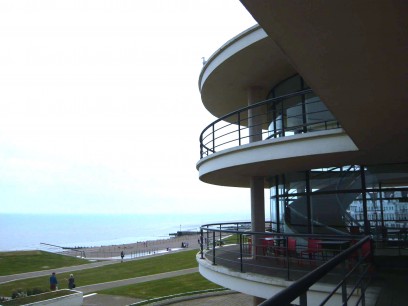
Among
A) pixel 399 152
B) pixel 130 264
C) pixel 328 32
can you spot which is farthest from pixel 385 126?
pixel 130 264

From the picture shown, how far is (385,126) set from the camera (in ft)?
20.5

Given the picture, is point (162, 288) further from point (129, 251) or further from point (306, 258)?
point (129, 251)

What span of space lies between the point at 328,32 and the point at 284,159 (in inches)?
275

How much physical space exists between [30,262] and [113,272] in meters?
13.9

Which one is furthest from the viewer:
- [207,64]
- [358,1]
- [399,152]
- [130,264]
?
[130,264]

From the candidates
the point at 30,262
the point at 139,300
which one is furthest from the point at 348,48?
the point at 30,262

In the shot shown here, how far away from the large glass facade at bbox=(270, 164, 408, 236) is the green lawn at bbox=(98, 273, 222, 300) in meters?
15.4

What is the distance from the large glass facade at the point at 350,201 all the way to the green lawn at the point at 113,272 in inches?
926

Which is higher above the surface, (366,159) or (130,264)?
(366,159)

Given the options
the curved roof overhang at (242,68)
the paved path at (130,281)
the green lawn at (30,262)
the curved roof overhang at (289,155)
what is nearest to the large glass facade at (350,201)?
the curved roof overhang at (289,155)

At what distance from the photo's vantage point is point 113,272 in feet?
117

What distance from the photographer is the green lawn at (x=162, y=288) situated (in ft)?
81.3

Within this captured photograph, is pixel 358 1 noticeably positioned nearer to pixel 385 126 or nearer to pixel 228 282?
pixel 385 126

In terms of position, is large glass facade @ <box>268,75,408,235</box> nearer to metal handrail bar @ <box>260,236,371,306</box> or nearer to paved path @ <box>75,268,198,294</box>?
metal handrail bar @ <box>260,236,371,306</box>
